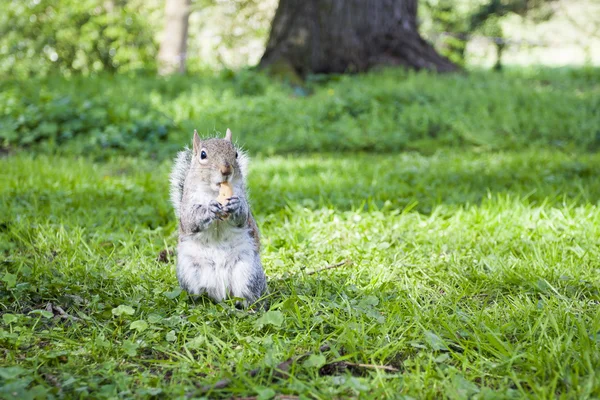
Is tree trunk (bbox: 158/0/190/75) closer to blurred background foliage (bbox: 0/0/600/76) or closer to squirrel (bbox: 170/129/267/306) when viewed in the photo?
blurred background foliage (bbox: 0/0/600/76)

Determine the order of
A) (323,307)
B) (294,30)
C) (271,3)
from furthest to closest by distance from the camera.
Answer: (271,3)
(294,30)
(323,307)

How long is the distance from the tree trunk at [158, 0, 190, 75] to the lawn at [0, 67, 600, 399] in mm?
4533

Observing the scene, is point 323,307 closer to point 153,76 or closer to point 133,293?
point 133,293

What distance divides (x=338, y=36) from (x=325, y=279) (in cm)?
645

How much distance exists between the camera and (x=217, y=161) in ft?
7.30

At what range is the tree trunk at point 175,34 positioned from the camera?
1014cm

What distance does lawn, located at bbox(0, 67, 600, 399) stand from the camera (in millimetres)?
1844

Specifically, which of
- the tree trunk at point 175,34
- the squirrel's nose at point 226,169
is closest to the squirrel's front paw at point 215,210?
the squirrel's nose at point 226,169

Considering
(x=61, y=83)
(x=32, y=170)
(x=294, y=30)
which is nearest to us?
(x=32, y=170)

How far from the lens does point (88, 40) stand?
1079 cm

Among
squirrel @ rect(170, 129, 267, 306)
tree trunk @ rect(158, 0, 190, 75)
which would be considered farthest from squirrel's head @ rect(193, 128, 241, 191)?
tree trunk @ rect(158, 0, 190, 75)

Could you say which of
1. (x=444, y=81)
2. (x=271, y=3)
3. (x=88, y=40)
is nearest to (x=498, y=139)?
(x=444, y=81)

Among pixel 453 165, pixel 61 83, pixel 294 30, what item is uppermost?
pixel 294 30

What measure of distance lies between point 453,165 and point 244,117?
8.27 ft
